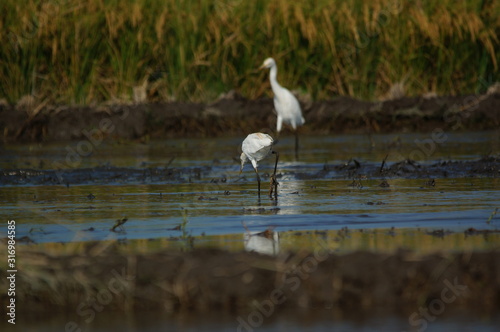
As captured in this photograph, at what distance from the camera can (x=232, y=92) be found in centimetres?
1916

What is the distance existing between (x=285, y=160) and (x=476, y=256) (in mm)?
8902

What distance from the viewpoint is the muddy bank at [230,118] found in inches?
734

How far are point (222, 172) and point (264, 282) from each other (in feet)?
23.7

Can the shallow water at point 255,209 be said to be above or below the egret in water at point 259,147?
below

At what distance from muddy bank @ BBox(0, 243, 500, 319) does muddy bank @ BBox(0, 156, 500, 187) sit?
17.0 ft

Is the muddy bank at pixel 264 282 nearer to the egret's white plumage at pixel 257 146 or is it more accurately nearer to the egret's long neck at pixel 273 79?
the egret's white plumage at pixel 257 146

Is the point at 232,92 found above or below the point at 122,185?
above

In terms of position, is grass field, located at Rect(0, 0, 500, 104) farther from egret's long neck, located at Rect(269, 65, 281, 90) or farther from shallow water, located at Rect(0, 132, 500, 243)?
shallow water, located at Rect(0, 132, 500, 243)

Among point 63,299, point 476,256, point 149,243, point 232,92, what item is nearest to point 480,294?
point 476,256

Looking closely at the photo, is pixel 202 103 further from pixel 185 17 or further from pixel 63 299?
pixel 63 299

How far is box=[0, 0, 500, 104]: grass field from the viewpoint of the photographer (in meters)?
18.9

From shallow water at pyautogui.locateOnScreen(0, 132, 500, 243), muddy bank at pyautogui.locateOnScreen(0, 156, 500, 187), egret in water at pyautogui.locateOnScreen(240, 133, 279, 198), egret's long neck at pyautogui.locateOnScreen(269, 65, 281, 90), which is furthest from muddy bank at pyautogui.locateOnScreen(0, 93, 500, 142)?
egret in water at pyautogui.locateOnScreen(240, 133, 279, 198)

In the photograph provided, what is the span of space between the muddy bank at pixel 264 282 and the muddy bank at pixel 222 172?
5189mm

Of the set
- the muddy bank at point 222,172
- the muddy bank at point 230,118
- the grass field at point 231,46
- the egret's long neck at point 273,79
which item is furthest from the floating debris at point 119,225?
the grass field at point 231,46
